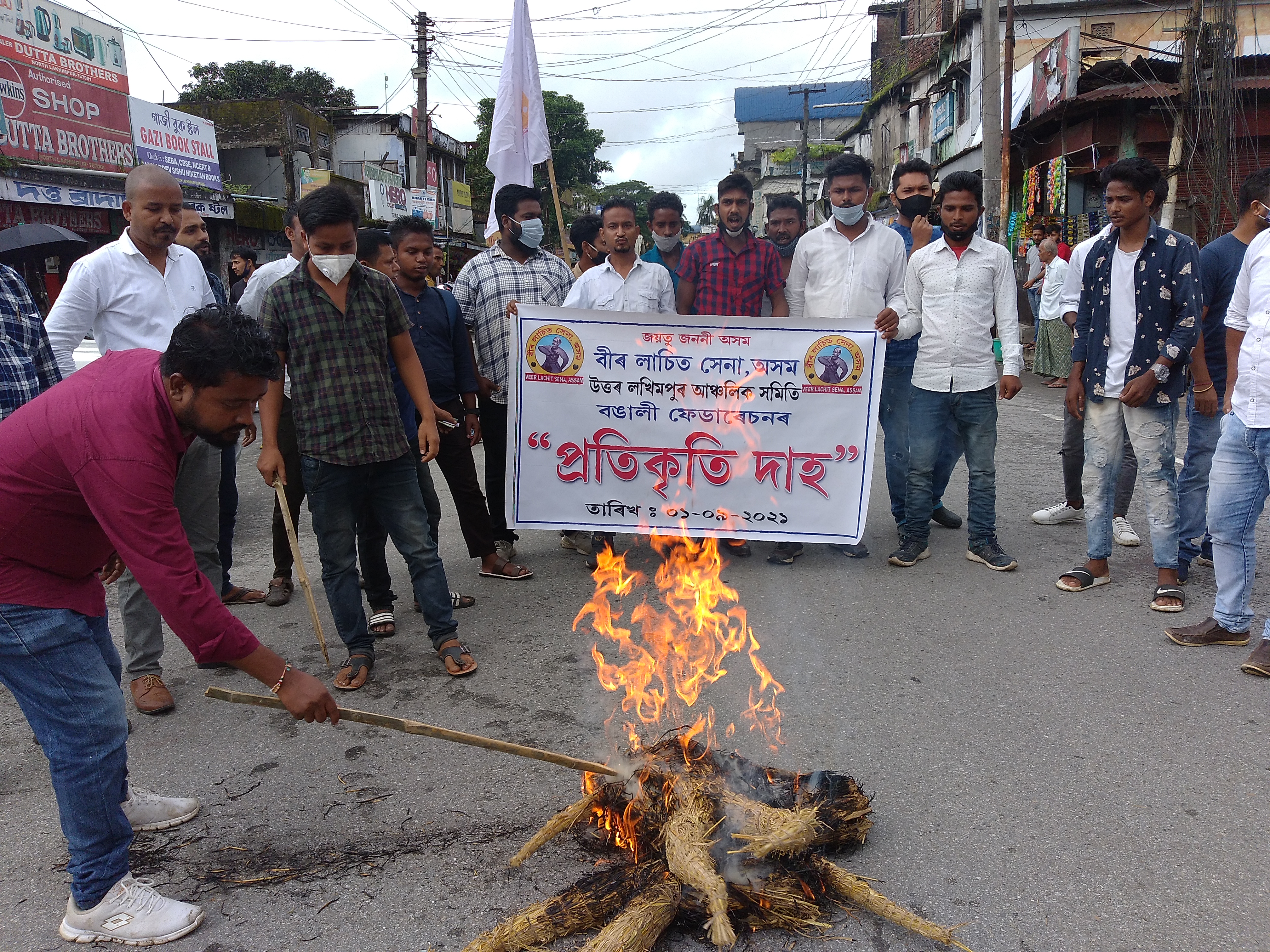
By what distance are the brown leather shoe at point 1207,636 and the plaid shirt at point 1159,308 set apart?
3.99ft

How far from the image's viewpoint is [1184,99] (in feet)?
44.4

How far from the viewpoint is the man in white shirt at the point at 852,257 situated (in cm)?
554

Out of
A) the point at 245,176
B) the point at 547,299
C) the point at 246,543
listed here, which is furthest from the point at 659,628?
the point at 245,176

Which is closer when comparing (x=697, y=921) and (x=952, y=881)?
(x=697, y=921)

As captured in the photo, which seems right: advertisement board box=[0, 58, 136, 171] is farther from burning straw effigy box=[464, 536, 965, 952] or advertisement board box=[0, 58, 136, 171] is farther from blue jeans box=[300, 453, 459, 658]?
burning straw effigy box=[464, 536, 965, 952]

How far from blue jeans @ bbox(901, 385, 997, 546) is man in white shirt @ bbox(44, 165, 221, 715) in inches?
154

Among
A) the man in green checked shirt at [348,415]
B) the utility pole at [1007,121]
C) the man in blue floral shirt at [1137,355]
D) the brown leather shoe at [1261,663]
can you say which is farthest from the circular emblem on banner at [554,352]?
the utility pole at [1007,121]

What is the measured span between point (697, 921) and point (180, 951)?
4.60ft

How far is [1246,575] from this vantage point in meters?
4.08

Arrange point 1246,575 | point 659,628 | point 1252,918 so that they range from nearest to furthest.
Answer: point 1252,918
point 1246,575
point 659,628

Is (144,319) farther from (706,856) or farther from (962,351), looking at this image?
(962,351)

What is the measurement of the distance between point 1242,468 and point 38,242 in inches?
322

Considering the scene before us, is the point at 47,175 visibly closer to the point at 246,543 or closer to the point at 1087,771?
the point at 246,543

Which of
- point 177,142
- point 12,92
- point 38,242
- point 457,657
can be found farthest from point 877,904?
point 177,142
